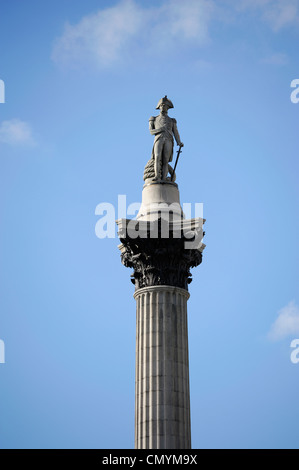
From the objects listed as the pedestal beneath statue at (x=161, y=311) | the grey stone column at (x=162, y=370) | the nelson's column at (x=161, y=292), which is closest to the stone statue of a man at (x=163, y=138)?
the nelson's column at (x=161, y=292)

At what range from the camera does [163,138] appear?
39.7 metres

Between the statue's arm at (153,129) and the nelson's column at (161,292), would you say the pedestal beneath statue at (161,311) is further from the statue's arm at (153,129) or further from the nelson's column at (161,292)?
the statue's arm at (153,129)

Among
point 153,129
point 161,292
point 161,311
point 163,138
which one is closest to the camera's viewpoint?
point 161,311

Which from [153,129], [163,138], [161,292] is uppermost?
[153,129]

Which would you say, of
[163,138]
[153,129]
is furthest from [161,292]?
[153,129]

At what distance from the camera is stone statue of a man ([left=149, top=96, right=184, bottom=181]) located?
39.6 meters

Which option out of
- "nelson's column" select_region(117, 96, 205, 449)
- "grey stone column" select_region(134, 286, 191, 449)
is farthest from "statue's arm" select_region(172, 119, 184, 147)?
"grey stone column" select_region(134, 286, 191, 449)

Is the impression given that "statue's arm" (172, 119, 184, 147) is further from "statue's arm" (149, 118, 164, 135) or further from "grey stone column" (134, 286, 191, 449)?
"grey stone column" (134, 286, 191, 449)

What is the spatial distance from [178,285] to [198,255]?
1760 mm

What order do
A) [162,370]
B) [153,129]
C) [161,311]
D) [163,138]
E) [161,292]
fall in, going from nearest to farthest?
[162,370] < [161,311] < [161,292] < [163,138] < [153,129]

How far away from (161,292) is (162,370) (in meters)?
3.41

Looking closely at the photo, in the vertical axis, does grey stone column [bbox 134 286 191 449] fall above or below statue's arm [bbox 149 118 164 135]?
below

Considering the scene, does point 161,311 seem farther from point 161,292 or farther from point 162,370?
point 162,370

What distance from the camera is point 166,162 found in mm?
39719
